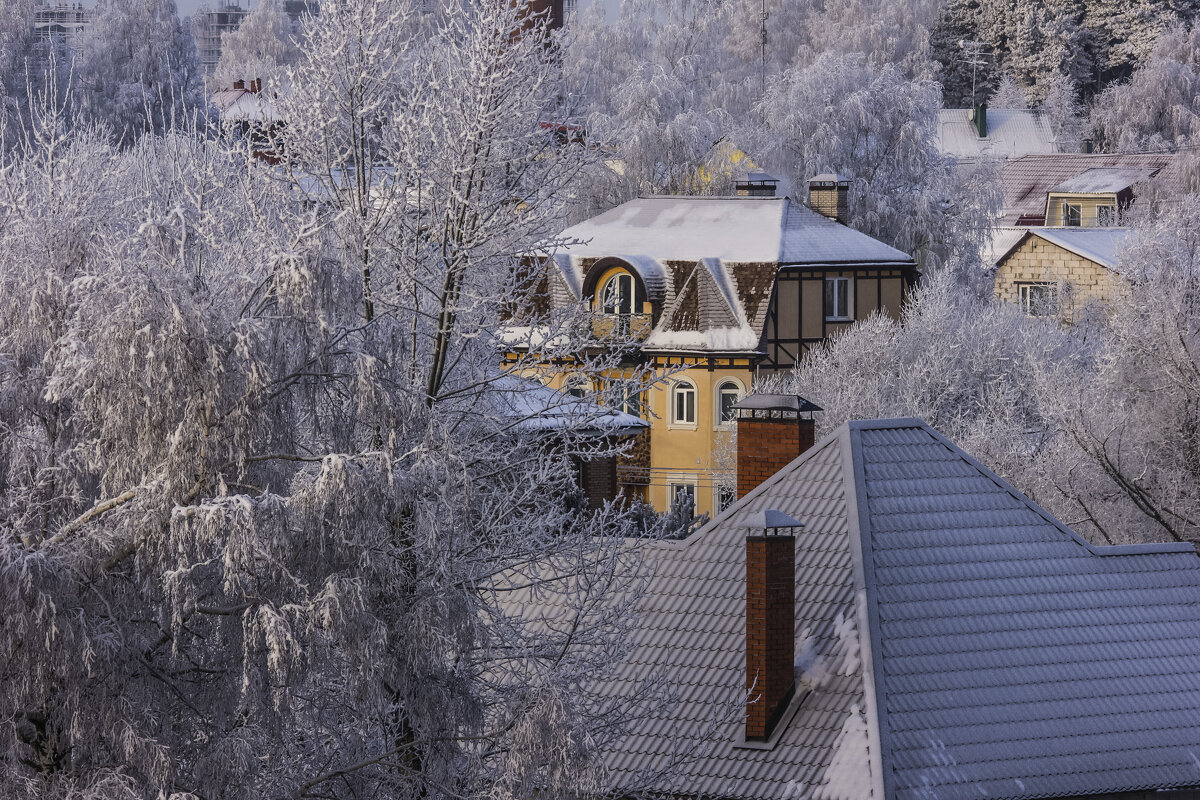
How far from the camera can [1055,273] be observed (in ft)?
144

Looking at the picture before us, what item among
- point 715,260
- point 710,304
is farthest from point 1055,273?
point 710,304

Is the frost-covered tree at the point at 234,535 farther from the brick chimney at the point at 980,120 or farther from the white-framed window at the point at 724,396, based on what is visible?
the brick chimney at the point at 980,120

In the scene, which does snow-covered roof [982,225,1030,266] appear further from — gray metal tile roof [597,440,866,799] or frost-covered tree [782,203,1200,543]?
gray metal tile roof [597,440,866,799]

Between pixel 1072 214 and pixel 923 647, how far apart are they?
49067 mm

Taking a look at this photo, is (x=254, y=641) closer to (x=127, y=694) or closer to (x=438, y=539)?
(x=127, y=694)

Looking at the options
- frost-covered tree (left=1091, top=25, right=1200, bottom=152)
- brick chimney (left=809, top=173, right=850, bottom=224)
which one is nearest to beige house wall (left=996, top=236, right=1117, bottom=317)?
brick chimney (left=809, top=173, right=850, bottom=224)

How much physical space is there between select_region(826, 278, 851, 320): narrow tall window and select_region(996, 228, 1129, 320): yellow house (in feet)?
26.2

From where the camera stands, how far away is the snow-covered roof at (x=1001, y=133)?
79.9m

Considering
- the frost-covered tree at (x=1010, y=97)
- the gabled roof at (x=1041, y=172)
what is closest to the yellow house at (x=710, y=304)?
the gabled roof at (x=1041, y=172)

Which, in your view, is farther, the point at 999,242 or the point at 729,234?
the point at 999,242

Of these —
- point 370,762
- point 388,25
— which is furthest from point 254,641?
point 388,25

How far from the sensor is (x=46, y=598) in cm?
821

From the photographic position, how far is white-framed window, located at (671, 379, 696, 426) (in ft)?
114

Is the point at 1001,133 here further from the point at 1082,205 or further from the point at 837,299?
the point at 837,299
